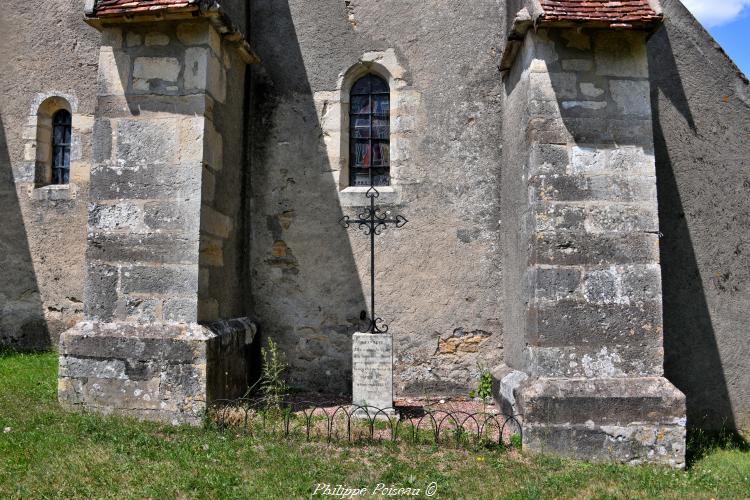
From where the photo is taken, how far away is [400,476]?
172 inches

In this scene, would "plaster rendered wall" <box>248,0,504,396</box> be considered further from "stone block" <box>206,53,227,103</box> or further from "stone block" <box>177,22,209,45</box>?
"stone block" <box>177,22,209,45</box>

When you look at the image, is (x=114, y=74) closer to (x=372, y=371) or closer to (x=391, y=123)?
(x=391, y=123)

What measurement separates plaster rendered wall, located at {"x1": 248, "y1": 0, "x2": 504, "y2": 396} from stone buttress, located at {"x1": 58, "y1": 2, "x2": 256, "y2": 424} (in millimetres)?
1222

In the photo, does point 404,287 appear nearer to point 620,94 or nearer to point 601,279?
point 601,279

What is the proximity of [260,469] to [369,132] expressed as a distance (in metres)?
4.24

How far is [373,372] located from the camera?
6.07 metres

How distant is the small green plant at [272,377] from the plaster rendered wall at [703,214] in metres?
4.01

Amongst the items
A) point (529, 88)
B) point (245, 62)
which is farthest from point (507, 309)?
point (245, 62)

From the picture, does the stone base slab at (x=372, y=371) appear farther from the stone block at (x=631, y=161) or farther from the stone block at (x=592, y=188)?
the stone block at (x=631, y=161)

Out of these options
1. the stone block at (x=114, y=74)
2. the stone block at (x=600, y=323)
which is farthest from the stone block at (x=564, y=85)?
the stone block at (x=114, y=74)

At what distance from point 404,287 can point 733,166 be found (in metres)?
3.74

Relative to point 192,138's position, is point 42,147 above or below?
above

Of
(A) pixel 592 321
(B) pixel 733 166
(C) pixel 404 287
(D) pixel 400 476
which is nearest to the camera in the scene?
(D) pixel 400 476

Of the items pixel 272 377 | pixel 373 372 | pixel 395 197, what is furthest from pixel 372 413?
pixel 395 197
